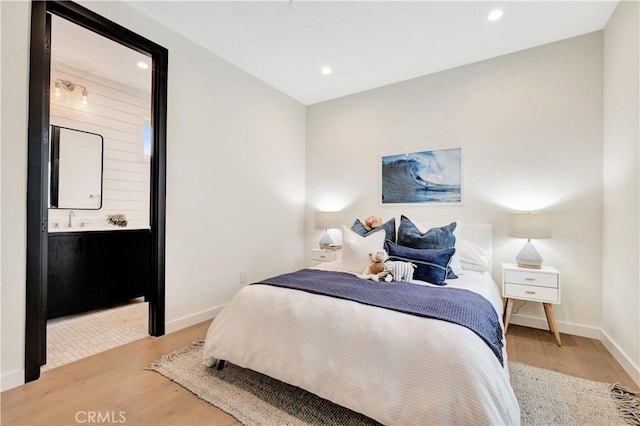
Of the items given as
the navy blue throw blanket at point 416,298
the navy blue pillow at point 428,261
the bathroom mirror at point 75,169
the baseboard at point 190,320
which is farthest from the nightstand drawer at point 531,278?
the bathroom mirror at point 75,169

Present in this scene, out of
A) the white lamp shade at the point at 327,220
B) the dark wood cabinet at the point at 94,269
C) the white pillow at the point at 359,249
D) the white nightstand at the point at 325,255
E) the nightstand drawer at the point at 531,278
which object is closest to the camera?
the nightstand drawer at the point at 531,278

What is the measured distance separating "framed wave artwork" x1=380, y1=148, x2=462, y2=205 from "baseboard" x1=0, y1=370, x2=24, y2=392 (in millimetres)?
3548

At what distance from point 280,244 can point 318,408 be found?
2.52 meters

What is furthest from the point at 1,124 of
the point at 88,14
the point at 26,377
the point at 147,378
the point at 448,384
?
the point at 448,384

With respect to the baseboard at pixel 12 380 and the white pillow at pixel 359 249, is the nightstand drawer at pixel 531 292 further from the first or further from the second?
the baseboard at pixel 12 380

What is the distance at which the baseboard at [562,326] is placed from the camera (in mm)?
2604

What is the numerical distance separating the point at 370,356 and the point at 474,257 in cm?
196

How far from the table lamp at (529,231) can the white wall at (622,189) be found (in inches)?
18.6

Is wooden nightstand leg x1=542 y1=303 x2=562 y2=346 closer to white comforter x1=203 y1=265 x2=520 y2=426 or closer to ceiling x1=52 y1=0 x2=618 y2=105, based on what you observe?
white comforter x1=203 y1=265 x2=520 y2=426

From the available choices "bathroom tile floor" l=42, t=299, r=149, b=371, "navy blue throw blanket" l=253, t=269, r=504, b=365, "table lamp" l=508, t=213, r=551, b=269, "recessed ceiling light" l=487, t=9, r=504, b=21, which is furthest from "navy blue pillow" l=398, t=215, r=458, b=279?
"bathroom tile floor" l=42, t=299, r=149, b=371

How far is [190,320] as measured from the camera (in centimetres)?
283

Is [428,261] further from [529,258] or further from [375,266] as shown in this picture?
[529,258]

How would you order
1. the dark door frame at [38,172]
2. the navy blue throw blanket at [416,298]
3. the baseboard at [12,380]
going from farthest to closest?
the dark door frame at [38,172] < the baseboard at [12,380] < the navy blue throw blanket at [416,298]

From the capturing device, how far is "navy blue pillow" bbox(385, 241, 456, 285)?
2252 mm
